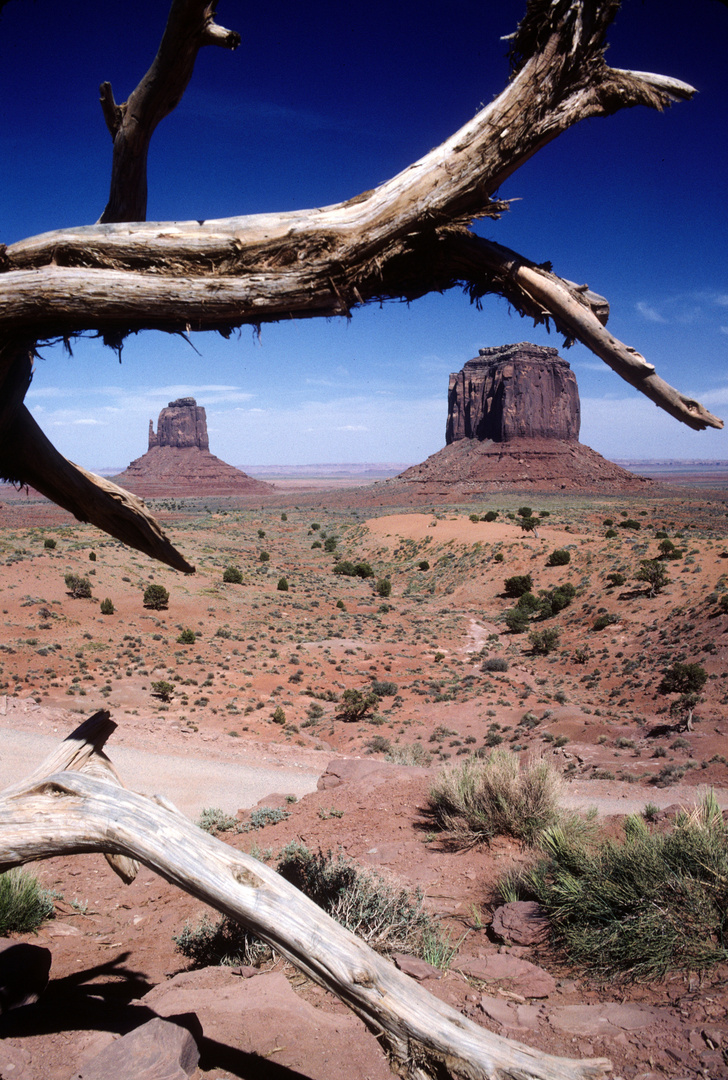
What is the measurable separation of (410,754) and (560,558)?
67.2 ft

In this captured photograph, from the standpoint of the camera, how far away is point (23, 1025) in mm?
3035

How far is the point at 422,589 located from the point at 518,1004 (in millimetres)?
32831

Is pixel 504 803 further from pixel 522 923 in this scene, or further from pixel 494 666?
pixel 494 666

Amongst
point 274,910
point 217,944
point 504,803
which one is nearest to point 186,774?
point 504,803

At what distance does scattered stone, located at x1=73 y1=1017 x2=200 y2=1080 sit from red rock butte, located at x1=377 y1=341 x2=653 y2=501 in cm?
10008

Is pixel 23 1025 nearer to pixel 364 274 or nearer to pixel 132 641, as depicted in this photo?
pixel 364 274

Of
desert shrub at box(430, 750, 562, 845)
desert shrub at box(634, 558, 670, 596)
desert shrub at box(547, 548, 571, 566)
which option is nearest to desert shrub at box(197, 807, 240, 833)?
desert shrub at box(430, 750, 562, 845)

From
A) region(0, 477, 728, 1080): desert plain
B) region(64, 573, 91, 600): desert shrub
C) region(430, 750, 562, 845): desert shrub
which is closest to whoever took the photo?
region(0, 477, 728, 1080): desert plain

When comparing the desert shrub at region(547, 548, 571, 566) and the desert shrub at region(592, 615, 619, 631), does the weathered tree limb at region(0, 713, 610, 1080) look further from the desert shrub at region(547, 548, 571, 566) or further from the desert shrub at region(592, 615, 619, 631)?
the desert shrub at region(547, 548, 571, 566)

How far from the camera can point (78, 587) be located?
24.1 meters

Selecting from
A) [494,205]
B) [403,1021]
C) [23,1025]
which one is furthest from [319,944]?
[494,205]

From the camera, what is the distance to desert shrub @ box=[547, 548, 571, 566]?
31.2 meters

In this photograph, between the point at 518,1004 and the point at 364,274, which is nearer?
the point at 364,274

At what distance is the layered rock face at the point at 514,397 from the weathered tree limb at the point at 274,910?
124 m
